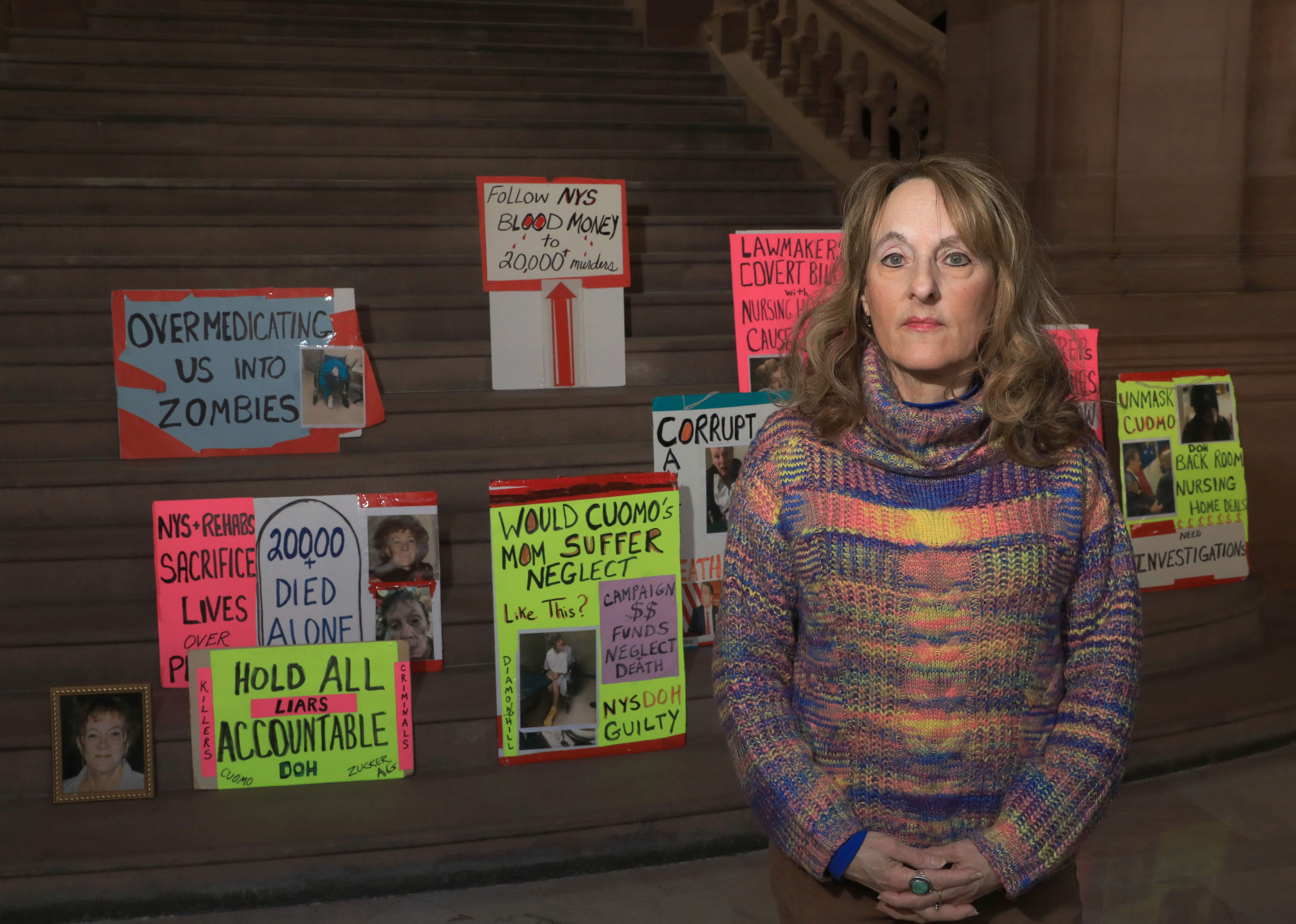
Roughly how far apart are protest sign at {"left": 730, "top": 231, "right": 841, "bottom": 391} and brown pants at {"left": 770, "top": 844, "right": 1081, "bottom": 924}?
220cm

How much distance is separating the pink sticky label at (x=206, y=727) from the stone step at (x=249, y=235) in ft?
7.10

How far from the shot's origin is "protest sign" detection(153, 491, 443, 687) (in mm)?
3127

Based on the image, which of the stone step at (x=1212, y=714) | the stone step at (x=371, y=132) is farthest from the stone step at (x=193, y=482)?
the stone step at (x=371, y=132)

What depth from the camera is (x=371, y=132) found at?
18.6 ft

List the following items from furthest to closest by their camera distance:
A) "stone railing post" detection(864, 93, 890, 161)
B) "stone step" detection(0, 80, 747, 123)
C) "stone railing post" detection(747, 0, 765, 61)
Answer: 1. "stone railing post" detection(747, 0, 765, 61)
2. "stone railing post" detection(864, 93, 890, 161)
3. "stone step" detection(0, 80, 747, 123)

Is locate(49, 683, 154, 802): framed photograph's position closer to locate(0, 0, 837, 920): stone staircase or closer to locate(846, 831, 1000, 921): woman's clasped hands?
locate(0, 0, 837, 920): stone staircase

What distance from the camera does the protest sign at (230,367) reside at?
3619 millimetres

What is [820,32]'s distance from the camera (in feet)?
21.8

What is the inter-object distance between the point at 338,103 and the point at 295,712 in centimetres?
387

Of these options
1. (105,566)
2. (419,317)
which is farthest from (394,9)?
(105,566)

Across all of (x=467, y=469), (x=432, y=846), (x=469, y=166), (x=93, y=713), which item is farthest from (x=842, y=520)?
(x=469, y=166)

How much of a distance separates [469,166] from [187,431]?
2352mm

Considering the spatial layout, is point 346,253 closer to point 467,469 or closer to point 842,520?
point 467,469

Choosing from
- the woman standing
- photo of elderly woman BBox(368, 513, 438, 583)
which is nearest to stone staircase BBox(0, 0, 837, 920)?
photo of elderly woman BBox(368, 513, 438, 583)
